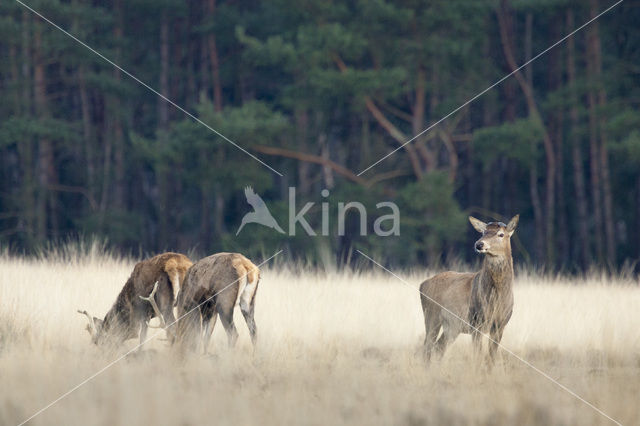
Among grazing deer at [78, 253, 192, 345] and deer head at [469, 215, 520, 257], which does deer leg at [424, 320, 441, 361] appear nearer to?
deer head at [469, 215, 520, 257]

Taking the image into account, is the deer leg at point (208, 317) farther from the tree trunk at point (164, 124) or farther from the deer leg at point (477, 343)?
the tree trunk at point (164, 124)

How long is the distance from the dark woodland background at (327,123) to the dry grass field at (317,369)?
9.07 m

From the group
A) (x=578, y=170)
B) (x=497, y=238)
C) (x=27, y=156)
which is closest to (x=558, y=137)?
(x=578, y=170)

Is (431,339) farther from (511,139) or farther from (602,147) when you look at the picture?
(602,147)

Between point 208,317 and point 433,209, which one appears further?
point 433,209

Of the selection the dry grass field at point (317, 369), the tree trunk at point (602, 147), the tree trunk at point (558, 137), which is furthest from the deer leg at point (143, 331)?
the tree trunk at point (558, 137)

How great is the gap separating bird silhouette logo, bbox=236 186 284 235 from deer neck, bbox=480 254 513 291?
14.0 m

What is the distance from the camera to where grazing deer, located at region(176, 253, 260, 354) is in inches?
336

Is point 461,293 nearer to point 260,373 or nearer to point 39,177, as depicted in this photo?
point 260,373

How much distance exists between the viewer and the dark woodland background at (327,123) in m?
22.6

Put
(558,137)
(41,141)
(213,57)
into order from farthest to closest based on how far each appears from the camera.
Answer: (213,57) < (41,141) < (558,137)

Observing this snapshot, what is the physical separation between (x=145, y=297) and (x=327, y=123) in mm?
17405

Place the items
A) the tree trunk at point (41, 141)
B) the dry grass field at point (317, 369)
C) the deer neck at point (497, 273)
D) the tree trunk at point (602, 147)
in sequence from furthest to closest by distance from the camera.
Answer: the tree trunk at point (41, 141)
the tree trunk at point (602, 147)
the deer neck at point (497, 273)
the dry grass field at point (317, 369)

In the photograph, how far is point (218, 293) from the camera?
859 cm
